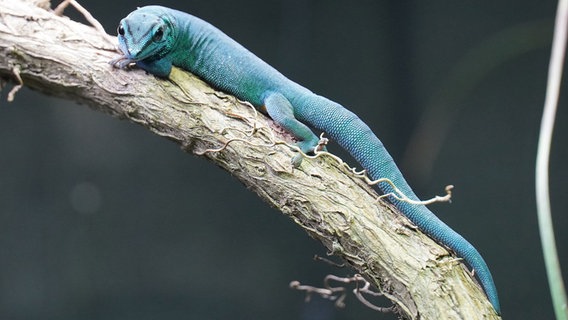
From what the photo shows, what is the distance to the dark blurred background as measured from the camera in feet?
11.2

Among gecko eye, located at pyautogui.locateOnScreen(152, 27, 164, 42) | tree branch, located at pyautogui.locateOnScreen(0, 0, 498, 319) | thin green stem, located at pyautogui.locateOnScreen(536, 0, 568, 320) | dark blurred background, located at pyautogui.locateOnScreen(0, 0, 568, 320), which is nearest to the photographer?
thin green stem, located at pyautogui.locateOnScreen(536, 0, 568, 320)

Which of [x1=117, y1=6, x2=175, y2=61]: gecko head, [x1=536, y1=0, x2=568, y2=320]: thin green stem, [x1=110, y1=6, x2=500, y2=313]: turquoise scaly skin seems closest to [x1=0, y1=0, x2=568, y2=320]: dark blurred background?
[x1=110, y1=6, x2=500, y2=313]: turquoise scaly skin

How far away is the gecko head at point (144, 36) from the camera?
1.81 meters

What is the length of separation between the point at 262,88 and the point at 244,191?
1.59 m

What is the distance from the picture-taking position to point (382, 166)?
1.86 metres

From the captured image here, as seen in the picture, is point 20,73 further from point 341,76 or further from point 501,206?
point 501,206

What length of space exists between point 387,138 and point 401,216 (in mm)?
1825

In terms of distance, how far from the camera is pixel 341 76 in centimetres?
349

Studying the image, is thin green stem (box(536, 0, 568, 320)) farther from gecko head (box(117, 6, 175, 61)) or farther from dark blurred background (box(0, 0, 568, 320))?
dark blurred background (box(0, 0, 568, 320))

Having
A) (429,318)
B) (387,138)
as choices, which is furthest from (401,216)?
(387,138)

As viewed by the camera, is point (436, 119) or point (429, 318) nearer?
point (429, 318)

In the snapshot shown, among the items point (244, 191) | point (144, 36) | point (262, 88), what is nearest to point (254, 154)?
point (262, 88)

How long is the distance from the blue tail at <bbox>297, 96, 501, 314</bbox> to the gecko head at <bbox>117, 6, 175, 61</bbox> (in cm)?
52

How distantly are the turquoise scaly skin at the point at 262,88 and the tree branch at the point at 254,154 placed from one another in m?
0.05
